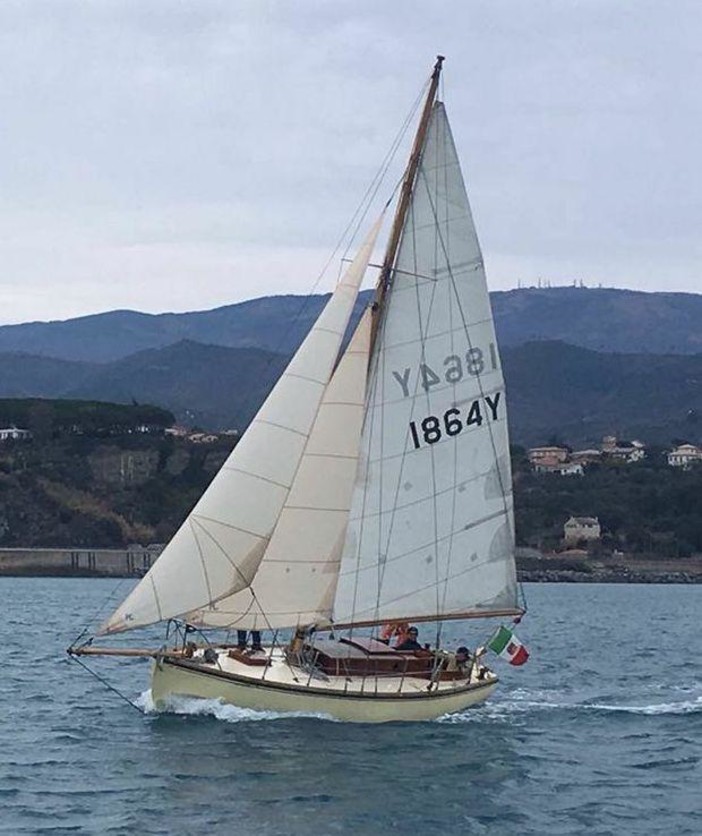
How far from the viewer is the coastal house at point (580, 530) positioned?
162 metres

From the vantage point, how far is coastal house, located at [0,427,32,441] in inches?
6998

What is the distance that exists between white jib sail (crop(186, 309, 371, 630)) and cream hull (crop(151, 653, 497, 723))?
993 millimetres

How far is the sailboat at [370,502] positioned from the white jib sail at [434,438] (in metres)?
0.03

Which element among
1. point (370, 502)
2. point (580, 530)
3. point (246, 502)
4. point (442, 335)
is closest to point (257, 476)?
point (246, 502)

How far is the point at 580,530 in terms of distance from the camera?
534 ft

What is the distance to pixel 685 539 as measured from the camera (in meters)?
166

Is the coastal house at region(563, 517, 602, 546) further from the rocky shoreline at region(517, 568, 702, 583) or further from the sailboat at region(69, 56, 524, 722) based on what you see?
the sailboat at region(69, 56, 524, 722)

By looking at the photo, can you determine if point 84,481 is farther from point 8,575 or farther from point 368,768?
point 368,768

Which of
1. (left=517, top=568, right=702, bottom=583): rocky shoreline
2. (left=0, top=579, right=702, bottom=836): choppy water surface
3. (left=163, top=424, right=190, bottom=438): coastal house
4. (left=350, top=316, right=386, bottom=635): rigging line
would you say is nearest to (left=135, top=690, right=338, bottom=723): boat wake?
(left=0, top=579, right=702, bottom=836): choppy water surface

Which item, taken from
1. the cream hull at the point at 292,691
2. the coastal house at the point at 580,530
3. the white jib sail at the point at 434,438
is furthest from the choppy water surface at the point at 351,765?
the coastal house at the point at 580,530

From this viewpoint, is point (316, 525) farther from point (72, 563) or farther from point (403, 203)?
point (72, 563)

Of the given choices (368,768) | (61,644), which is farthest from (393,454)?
(61,644)

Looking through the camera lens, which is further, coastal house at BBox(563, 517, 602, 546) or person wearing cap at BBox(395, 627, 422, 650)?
coastal house at BBox(563, 517, 602, 546)

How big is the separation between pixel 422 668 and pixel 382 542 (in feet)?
9.07
